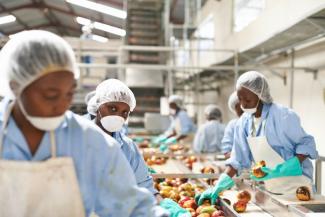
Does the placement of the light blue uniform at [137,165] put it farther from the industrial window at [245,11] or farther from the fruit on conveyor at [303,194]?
the industrial window at [245,11]

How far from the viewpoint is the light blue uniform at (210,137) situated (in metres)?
5.38

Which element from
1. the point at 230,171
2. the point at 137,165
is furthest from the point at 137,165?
the point at 230,171

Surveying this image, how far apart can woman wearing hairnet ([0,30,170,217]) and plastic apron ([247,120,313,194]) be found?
151cm

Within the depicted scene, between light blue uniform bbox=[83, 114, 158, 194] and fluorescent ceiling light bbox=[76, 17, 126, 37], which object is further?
fluorescent ceiling light bbox=[76, 17, 126, 37]

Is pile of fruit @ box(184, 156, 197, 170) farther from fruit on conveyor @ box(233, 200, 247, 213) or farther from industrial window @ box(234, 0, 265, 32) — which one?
industrial window @ box(234, 0, 265, 32)

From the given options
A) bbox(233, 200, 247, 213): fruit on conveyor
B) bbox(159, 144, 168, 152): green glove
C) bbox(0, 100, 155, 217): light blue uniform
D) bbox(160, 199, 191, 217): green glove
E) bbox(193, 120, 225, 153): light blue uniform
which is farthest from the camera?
bbox(193, 120, 225, 153): light blue uniform

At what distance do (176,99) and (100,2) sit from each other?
4.64 m

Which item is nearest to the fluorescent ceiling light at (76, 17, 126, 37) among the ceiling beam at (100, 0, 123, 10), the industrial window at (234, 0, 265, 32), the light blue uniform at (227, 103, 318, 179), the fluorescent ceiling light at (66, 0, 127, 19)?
the fluorescent ceiling light at (66, 0, 127, 19)

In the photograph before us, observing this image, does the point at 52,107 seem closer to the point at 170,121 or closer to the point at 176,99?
the point at 176,99

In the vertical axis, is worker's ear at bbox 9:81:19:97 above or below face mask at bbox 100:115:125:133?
above

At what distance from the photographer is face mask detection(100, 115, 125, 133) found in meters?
2.14

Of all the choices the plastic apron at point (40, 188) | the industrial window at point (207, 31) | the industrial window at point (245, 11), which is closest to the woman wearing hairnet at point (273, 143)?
the plastic apron at point (40, 188)

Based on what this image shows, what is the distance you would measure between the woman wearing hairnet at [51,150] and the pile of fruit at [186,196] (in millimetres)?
1116

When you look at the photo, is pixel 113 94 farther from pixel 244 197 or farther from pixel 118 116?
pixel 244 197
